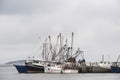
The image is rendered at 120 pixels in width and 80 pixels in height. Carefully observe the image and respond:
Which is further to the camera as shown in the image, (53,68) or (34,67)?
(53,68)

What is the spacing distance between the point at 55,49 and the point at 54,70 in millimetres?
10683

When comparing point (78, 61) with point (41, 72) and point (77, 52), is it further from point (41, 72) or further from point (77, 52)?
point (41, 72)

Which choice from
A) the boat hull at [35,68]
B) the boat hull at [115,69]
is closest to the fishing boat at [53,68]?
the boat hull at [35,68]

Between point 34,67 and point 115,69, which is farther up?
point 34,67

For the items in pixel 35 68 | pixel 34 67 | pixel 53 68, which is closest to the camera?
pixel 34 67

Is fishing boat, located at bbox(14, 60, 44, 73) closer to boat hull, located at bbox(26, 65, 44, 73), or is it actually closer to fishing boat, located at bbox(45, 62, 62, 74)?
boat hull, located at bbox(26, 65, 44, 73)

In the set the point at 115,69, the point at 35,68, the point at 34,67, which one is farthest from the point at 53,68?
the point at 115,69

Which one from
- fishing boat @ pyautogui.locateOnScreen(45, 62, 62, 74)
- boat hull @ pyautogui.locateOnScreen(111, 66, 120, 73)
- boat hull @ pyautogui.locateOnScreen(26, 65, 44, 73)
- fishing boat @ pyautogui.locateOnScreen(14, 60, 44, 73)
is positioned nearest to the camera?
fishing boat @ pyautogui.locateOnScreen(14, 60, 44, 73)

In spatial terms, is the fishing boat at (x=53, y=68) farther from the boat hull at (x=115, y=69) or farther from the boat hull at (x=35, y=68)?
the boat hull at (x=115, y=69)

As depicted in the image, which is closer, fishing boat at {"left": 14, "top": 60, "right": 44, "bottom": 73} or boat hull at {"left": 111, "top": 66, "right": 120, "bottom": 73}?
fishing boat at {"left": 14, "top": 60, "right": 44, "bottom": 73}

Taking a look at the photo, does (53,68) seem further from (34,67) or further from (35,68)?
(34,67)

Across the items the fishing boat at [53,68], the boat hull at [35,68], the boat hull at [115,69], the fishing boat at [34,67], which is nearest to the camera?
the fishing boat at [34,67]

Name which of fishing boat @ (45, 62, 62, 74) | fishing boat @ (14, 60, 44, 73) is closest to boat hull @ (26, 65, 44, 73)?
fishing boat @ (14, 60, 44, 73)

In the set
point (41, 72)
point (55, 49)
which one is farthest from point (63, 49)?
point (41, 72)
